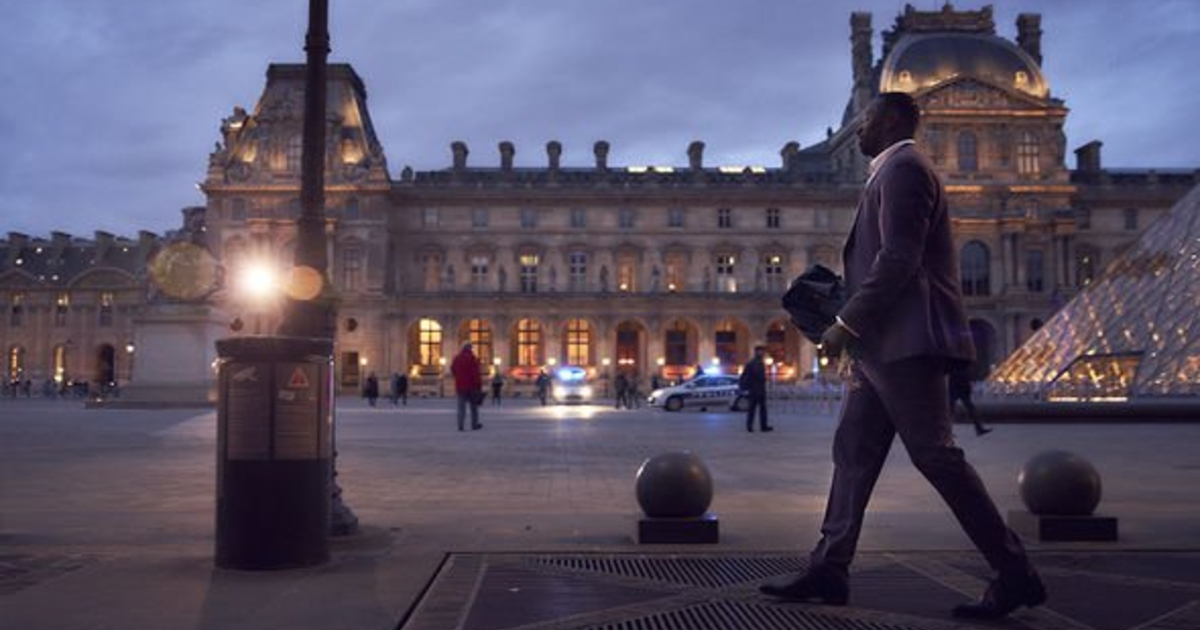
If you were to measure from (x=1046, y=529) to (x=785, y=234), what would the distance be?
6269cm

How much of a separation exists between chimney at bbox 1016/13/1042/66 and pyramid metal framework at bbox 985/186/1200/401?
46.2 metres

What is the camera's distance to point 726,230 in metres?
68.6

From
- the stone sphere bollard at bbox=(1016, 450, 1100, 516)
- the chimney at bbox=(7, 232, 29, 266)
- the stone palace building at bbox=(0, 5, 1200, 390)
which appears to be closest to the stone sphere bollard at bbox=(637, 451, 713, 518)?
the stone sphere bollard at bbox=(1016, 450, 1100, 516)

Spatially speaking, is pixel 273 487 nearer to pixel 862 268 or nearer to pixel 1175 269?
pixel 862 268

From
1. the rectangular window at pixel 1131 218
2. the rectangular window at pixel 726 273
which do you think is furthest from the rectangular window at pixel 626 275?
the rectangular window at pixel 1131 218

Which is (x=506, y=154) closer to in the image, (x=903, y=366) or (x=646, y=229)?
(x=646, y=229)

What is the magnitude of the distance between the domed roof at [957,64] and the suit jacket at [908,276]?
6348 centimetres

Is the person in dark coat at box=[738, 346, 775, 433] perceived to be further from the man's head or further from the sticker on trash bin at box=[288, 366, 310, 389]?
the man's head

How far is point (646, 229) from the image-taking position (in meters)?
68.2

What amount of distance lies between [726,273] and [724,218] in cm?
351

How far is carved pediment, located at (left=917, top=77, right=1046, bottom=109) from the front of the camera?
6500 centimetres

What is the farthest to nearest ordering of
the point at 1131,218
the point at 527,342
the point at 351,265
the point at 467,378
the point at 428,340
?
1. the point at 1131,218
2. the point at 527,342
3. the point at 428,340
4. the point at 351,265
5. the point at 467,378

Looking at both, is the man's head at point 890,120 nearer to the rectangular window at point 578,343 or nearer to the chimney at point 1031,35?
the rectangular window at point 578,343

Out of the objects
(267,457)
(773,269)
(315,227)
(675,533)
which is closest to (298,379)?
(267,457)
